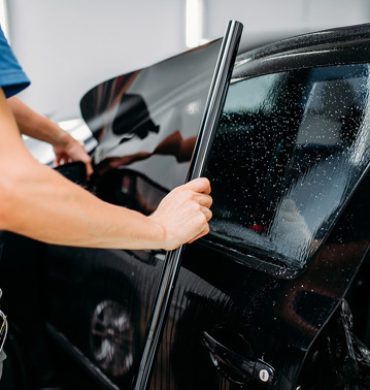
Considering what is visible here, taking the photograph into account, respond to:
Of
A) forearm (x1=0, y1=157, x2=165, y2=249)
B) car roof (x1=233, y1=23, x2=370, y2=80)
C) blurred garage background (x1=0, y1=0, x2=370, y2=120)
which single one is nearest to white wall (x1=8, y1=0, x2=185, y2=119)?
blurred garage background (x1=0, y1=0, x2=370, y2=120)

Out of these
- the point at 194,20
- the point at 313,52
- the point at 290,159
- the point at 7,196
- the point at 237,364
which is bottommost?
the point at 237,364

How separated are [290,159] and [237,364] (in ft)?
1.28

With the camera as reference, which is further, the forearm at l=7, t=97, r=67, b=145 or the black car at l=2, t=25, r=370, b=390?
the forearm at l=7, t=97, r=67, b=145

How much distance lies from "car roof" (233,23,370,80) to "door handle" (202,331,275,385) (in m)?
0.56

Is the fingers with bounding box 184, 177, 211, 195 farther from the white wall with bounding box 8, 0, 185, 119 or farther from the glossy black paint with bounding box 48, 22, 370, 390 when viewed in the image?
the white wall with bounding box 8, 0, 185, 119

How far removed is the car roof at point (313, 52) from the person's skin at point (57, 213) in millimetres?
436

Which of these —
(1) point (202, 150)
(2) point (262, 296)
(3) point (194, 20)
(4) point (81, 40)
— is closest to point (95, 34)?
(4) point (81, 40)

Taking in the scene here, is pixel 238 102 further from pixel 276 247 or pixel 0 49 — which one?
pixel 0 49

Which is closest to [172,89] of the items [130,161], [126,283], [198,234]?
[130,161]

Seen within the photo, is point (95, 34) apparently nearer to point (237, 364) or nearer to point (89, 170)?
point (89, 170)

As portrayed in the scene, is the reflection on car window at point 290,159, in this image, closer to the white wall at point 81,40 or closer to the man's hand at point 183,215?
the man's hand at point 183,215

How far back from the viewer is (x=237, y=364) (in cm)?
84

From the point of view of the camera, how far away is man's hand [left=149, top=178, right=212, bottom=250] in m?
0.80

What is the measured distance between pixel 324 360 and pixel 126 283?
531mm
